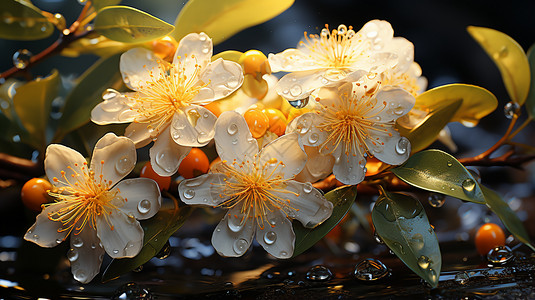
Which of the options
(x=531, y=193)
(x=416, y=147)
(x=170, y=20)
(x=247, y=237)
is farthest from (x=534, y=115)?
(x=170, y=20)

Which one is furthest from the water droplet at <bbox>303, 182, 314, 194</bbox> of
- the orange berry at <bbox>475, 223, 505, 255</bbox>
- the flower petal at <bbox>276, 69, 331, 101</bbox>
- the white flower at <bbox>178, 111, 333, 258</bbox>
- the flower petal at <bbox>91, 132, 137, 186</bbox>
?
the orange berry at <bbox>475, 223, 505, 255</bbox>

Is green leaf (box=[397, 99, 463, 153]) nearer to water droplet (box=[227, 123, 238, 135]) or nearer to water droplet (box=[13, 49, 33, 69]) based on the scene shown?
water droplet (box=[227, 123, 238, 135])

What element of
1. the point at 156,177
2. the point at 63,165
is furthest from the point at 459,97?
the point at 63,165

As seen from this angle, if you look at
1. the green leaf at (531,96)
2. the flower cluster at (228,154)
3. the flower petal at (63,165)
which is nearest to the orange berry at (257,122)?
the flower cluster at (228,154)

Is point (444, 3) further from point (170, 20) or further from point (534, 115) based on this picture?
point (170, 20)

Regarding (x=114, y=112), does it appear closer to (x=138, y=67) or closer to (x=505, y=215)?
(x=138, y=67)
